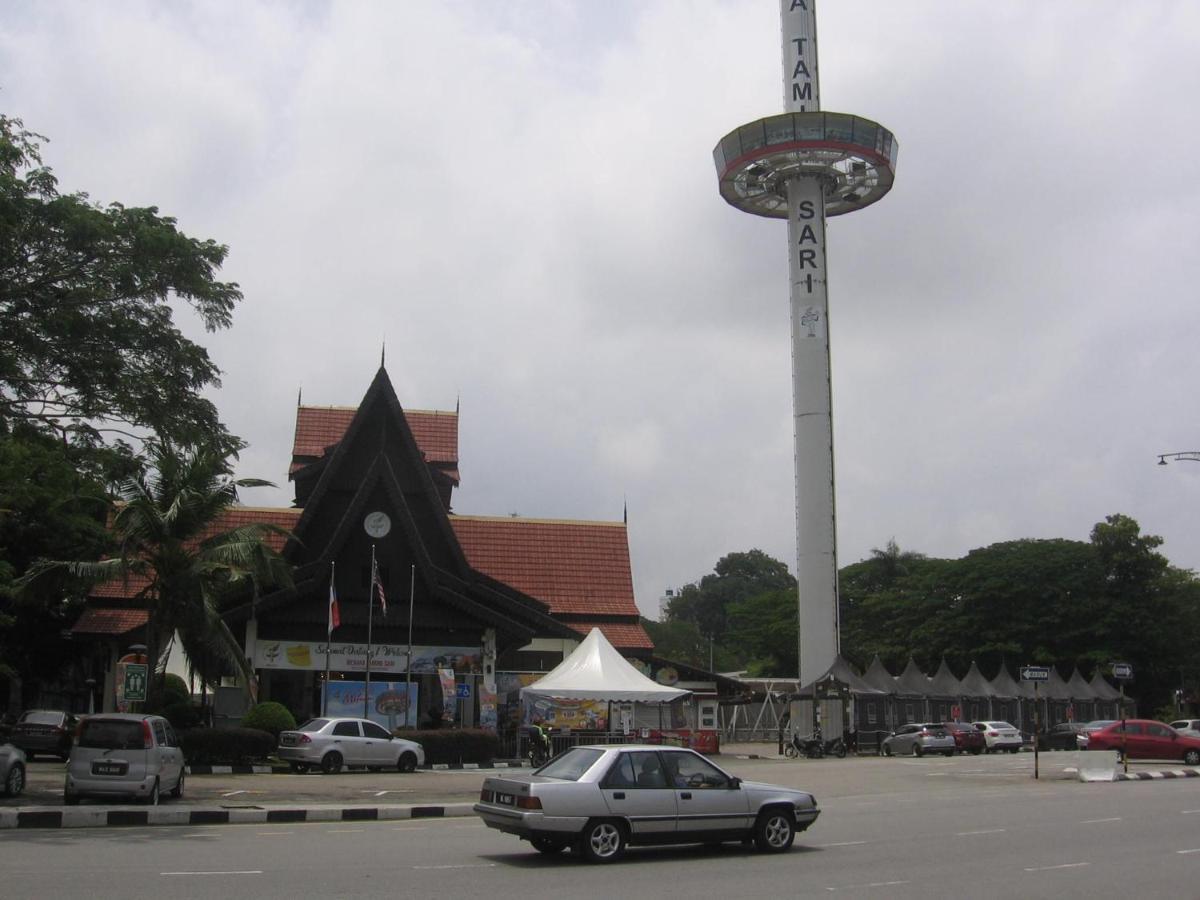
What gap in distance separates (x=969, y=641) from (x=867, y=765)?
38.7m

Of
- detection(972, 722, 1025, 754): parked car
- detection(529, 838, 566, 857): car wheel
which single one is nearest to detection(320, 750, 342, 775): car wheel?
detection(529, 838, 566, 857): car wheel

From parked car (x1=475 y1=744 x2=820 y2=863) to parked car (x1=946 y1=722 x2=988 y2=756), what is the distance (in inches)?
1260

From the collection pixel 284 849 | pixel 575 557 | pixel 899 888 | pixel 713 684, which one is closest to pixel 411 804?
pixel 284 849

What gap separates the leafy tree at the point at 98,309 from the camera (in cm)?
1956

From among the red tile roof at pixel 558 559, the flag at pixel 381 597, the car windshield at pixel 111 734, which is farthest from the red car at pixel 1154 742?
the car windshield at pixel 111 734

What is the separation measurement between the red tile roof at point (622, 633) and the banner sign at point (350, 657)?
28.9ft

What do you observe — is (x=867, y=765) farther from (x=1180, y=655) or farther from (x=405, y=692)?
(x=1180, y=655)

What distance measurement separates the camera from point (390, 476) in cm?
3694

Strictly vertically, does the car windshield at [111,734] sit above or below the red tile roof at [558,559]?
below

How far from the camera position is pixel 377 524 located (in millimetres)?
37000

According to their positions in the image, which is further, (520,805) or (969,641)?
(969,641)

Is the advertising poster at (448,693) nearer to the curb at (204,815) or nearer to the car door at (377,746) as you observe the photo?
the car door at (377,746)

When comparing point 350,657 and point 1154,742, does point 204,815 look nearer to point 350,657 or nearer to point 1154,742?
point 350,657

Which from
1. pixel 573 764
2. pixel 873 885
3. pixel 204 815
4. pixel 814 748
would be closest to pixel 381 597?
pixel 204 815
